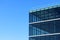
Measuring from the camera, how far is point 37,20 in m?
55.5

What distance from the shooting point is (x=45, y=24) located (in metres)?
54.2

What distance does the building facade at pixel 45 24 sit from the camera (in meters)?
52.6

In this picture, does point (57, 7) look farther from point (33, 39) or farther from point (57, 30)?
point (33, 39)

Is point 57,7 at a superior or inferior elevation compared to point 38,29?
superior

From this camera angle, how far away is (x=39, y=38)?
5409 centimetres

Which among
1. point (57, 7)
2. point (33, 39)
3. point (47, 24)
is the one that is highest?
point (57, 7)

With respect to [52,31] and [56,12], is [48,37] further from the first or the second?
[56,12]

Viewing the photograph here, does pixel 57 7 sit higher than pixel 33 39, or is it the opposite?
pixel 57 7

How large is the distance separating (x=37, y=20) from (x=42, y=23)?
159cm

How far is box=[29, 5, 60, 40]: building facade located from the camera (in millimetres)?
52625

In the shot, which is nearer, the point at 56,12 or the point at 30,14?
the point at 56,12

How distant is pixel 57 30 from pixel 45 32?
305 cm

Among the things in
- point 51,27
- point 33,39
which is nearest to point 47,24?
point 51,27

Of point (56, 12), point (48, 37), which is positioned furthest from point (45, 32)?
point (56, 12)
